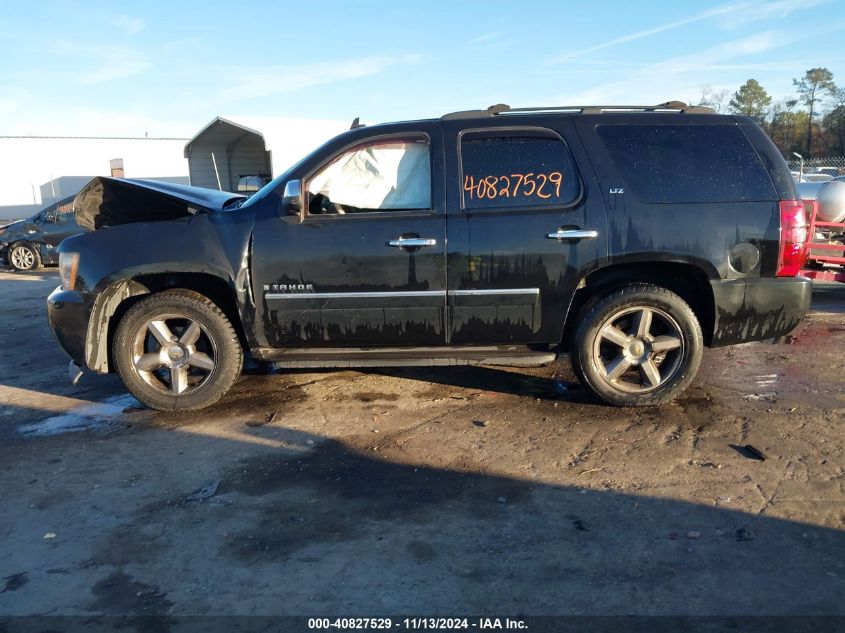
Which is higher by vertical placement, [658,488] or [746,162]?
[746,162]

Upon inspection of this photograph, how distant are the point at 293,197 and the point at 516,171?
1550mm

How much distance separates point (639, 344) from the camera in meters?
4.51

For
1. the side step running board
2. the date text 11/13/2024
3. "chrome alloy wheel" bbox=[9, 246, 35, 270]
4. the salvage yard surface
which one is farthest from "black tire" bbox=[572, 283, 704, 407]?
"chrome alloy wheel" bbox=[9, 246, 35, 270]

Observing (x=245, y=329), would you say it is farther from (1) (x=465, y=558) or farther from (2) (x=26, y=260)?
(2) (x=26, y=260)

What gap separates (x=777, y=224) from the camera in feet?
14.0

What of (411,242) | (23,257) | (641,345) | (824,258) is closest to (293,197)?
(411,242)

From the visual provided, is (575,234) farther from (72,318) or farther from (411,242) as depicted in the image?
(72,318)

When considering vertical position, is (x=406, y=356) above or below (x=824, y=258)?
below

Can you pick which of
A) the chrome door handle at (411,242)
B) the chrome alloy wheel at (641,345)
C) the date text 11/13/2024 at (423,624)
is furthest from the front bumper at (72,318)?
the chrome alloy wheel at (641,345)

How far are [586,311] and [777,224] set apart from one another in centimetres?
138

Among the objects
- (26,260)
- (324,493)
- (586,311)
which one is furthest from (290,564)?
(26,260)

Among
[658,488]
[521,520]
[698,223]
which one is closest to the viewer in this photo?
[521,520]

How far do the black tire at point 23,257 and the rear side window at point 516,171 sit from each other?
13.7 metres

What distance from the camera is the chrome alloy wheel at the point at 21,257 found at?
48.1ft
